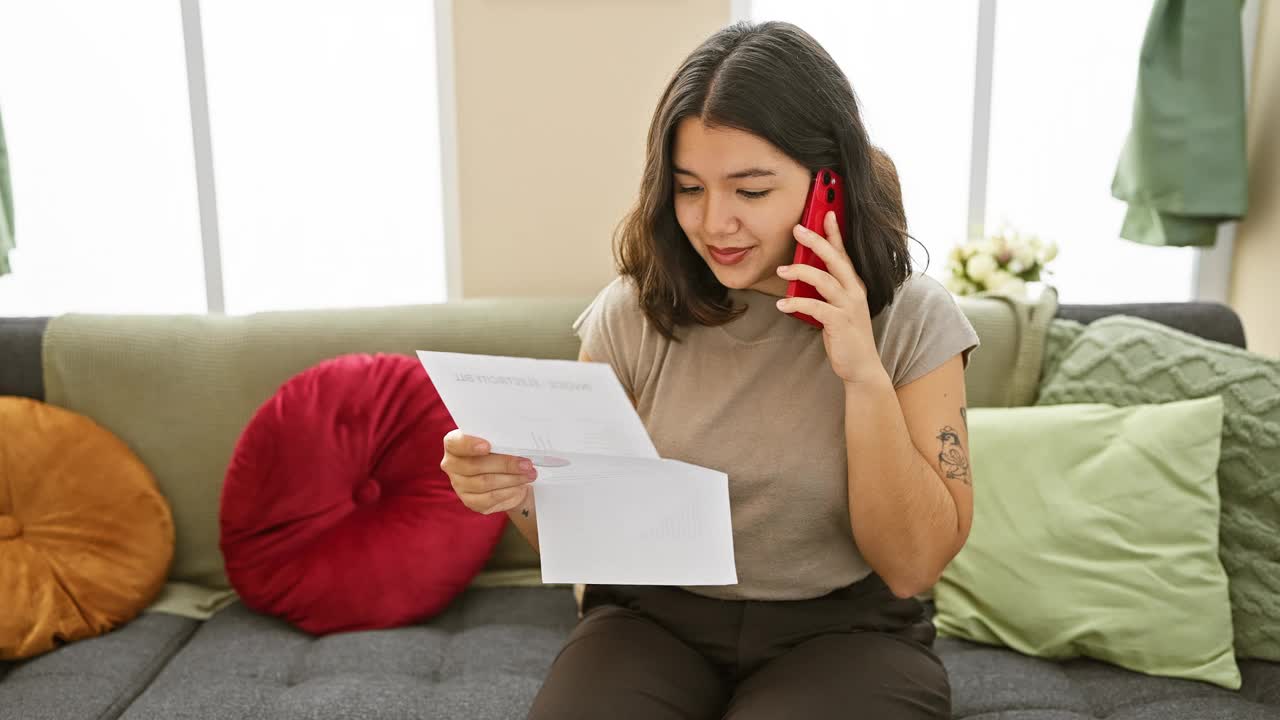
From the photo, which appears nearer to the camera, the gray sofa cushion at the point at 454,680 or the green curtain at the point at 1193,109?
the gray sofa cushion at the point at 454,680

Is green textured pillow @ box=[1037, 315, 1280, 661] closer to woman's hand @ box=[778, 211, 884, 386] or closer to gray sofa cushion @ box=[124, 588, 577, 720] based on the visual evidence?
woman's hand @ box=[778, 211, 884, 386]

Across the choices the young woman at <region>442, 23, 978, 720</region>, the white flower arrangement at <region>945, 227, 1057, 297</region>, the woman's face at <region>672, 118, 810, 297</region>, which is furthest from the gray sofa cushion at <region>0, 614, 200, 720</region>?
the white flower arrangement at <region>945, 227, 1057, 297</region>

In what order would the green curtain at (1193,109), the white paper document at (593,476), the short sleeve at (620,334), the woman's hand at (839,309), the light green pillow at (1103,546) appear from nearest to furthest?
the white paper document at (593,476), the woman's hand at (839,309), the short sleeve at (620,334), the light green pillow at (1103,546), the green curtain at (1193,109)

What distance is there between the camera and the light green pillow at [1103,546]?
144 cm

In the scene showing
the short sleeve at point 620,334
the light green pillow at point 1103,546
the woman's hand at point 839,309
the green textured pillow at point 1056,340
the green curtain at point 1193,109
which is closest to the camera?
the woman's hand at point 839,309

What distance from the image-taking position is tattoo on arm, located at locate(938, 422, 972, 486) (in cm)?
115

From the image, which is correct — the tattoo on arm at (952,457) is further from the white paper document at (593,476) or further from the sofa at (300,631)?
the sofa at (300,631)

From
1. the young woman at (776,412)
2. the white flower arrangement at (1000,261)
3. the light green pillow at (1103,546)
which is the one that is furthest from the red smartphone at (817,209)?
the white flower arrangement at (1000,261)

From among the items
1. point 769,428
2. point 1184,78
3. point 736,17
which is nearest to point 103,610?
point 769,428

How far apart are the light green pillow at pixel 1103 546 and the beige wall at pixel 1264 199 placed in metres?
0.93

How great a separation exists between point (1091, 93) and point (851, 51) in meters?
0.63

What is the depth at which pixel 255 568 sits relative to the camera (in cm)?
166

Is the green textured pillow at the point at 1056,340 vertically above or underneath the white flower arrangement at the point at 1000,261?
underneath

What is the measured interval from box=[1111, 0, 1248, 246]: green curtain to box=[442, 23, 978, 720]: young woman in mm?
1251
